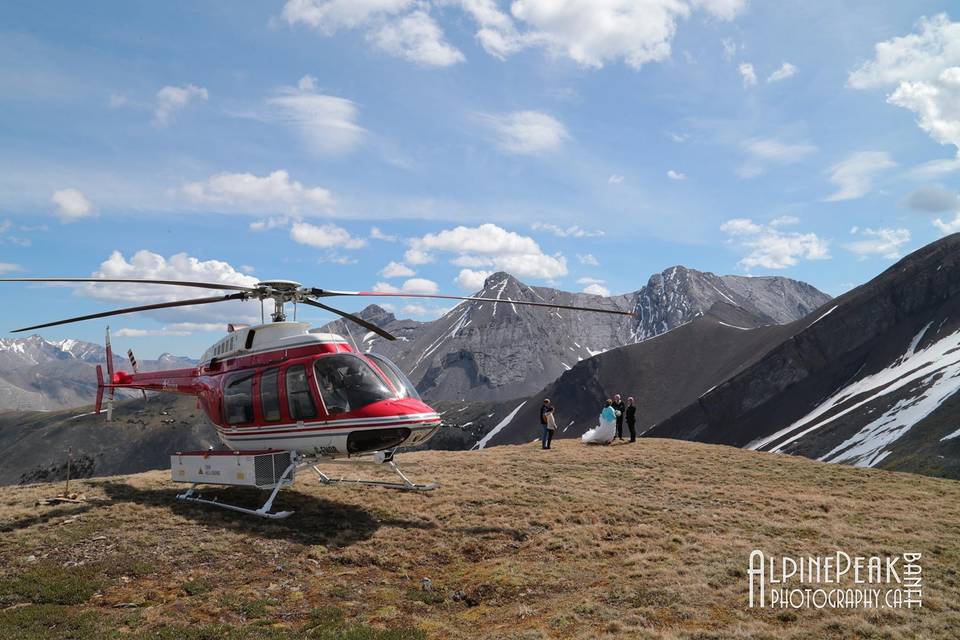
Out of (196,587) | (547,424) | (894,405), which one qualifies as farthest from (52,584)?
(894,405)

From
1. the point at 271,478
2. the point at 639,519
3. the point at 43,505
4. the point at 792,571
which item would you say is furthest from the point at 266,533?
the point at 792,571

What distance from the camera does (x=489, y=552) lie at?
12516 millimetres

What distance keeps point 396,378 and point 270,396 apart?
331 centimetres

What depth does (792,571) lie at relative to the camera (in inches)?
431

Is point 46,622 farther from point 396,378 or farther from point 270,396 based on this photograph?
point 396,378

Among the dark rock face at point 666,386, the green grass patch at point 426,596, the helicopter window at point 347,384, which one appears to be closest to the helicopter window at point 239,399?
the helicopter window at point 347,384

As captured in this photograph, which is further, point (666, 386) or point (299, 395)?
point (666, 386)

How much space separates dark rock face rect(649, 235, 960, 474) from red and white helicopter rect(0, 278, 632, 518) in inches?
2836

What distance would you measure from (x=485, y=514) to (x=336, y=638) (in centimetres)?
721

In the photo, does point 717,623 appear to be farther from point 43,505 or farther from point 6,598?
point 43,505

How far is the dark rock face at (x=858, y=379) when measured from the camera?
265 ft

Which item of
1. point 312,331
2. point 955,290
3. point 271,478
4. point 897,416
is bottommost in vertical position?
point 897,416

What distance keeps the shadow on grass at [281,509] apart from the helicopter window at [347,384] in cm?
271

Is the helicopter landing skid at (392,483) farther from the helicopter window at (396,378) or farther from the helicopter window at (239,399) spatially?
the helicopter window at (396,378)
